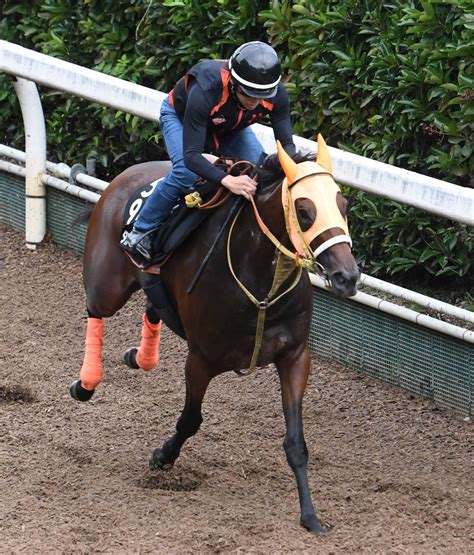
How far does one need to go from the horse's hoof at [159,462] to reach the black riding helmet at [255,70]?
6.33 ft

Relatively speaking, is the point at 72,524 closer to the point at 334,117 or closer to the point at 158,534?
the point at 158,534

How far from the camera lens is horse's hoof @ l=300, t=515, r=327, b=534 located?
595 centimetres

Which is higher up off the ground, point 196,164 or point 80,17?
point 196,164

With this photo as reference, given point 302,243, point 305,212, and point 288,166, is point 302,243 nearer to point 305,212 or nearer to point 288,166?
point 305,212

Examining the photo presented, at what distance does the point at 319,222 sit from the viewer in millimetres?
5508

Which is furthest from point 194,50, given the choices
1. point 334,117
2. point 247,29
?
point 334,117

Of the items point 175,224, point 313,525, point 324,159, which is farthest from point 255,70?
point 313,525

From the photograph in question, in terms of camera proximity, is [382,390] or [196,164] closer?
[196,164]

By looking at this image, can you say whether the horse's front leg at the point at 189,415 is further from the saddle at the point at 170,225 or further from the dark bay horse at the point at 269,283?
the saddle at the point at 170,225

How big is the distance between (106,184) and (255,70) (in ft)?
11.0

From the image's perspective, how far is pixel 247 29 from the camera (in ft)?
28.3

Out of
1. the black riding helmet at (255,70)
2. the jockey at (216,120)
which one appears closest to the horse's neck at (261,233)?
the jockey at (216,120)

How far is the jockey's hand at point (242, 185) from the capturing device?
5.98 metres

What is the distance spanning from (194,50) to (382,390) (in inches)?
105
